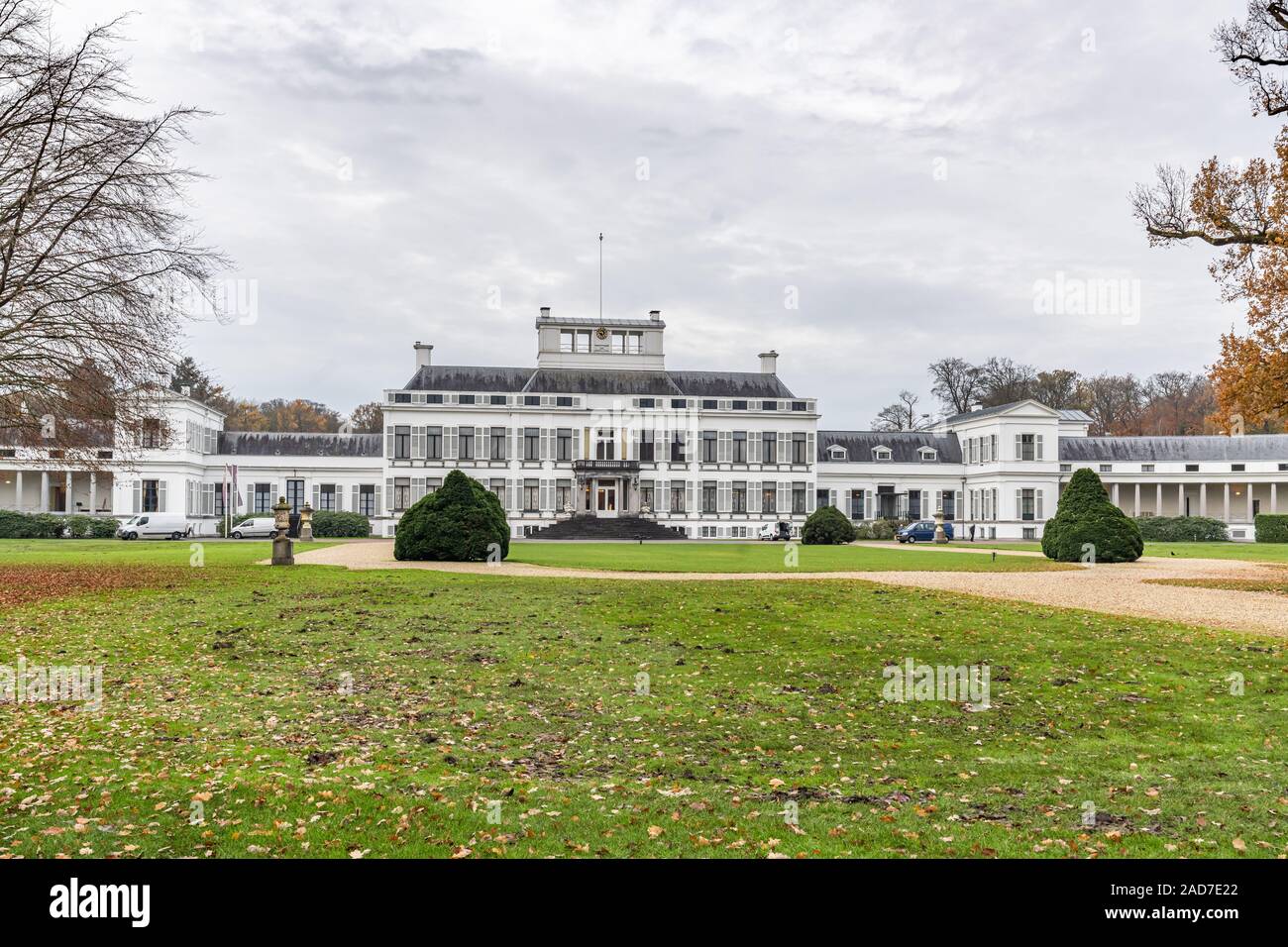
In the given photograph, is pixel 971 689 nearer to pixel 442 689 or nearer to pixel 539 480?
pixel 442 689

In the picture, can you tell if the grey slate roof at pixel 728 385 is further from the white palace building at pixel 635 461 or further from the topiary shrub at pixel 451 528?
the topiary shrub at pixel 451 528

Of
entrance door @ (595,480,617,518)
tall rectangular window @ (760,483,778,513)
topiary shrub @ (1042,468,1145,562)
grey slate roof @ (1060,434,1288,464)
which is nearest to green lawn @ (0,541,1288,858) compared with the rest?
topiary shrub @ (1042,468,1145,562)

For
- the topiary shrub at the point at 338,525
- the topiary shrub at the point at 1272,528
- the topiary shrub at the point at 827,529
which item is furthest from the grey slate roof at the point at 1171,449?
the topiary shrub at the point at 338,525

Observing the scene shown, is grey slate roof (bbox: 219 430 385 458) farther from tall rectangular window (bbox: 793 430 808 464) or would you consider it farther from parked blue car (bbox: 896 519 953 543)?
parked blue car (bbox: 896 519 953 543)

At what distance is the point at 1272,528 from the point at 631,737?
53695 mm

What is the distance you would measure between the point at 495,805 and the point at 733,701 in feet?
13.0

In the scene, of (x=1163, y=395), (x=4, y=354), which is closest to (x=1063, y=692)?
(x=4, y=354)

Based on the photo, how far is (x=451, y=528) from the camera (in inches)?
1089

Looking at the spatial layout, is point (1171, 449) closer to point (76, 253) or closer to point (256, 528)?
point (256, 528)

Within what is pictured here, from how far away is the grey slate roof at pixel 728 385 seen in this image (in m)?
60.5

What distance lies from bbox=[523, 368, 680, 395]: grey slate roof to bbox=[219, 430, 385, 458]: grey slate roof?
11.4 metres

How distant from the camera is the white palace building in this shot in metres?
56.8

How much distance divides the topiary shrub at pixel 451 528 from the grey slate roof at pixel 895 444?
3881 cm
